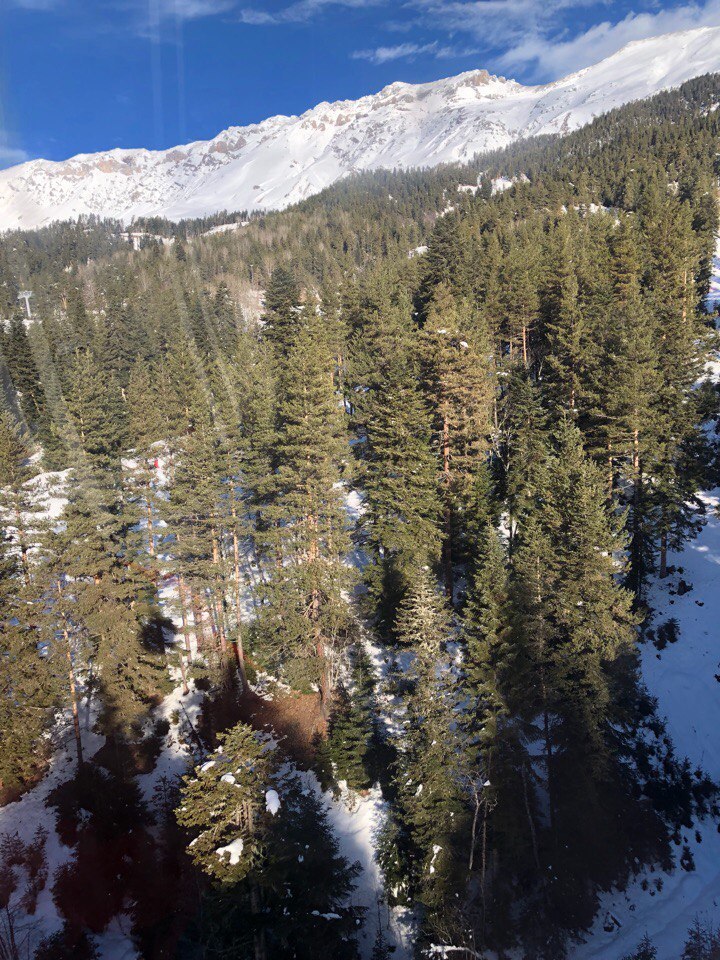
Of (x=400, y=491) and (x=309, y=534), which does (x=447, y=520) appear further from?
(x=309, y=534)

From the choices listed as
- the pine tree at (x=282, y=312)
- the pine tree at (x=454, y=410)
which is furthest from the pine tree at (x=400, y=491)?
the pine tree at (x=282, y=312)

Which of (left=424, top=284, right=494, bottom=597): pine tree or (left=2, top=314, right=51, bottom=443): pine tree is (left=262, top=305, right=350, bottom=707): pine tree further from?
(left=2, top=314, right=51, bottom=443): pine tree

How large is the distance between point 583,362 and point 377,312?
851 inches

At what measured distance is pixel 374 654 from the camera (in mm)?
31156

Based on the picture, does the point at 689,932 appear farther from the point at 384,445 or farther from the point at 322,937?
the point at 384,445

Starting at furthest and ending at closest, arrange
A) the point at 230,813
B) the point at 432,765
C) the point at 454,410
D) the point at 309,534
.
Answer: the point at 454,410
the point at 309,534
the point at 432,765
the point at 230,813

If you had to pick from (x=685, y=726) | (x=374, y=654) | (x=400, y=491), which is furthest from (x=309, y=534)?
(x=685, y=726)

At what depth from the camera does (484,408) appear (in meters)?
30.9

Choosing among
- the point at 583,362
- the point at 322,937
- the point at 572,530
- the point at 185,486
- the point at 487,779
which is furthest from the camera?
the point at 583,362

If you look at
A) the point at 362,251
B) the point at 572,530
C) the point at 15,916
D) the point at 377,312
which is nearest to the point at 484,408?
the point at 572,530

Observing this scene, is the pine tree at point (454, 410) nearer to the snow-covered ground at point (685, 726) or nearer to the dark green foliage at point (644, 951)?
the snow-covered ground at point (685, 726)

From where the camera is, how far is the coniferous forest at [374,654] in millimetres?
20297

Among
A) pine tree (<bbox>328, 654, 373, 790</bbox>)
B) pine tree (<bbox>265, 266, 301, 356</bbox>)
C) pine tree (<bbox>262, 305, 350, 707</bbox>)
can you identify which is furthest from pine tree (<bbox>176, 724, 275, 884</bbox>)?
pine tree (<bbox>265, 266, 301, 356</bbox>)

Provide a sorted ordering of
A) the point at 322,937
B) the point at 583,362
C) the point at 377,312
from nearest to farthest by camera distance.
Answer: the point at 322,937
the point at 583,362
the point at 377,312
